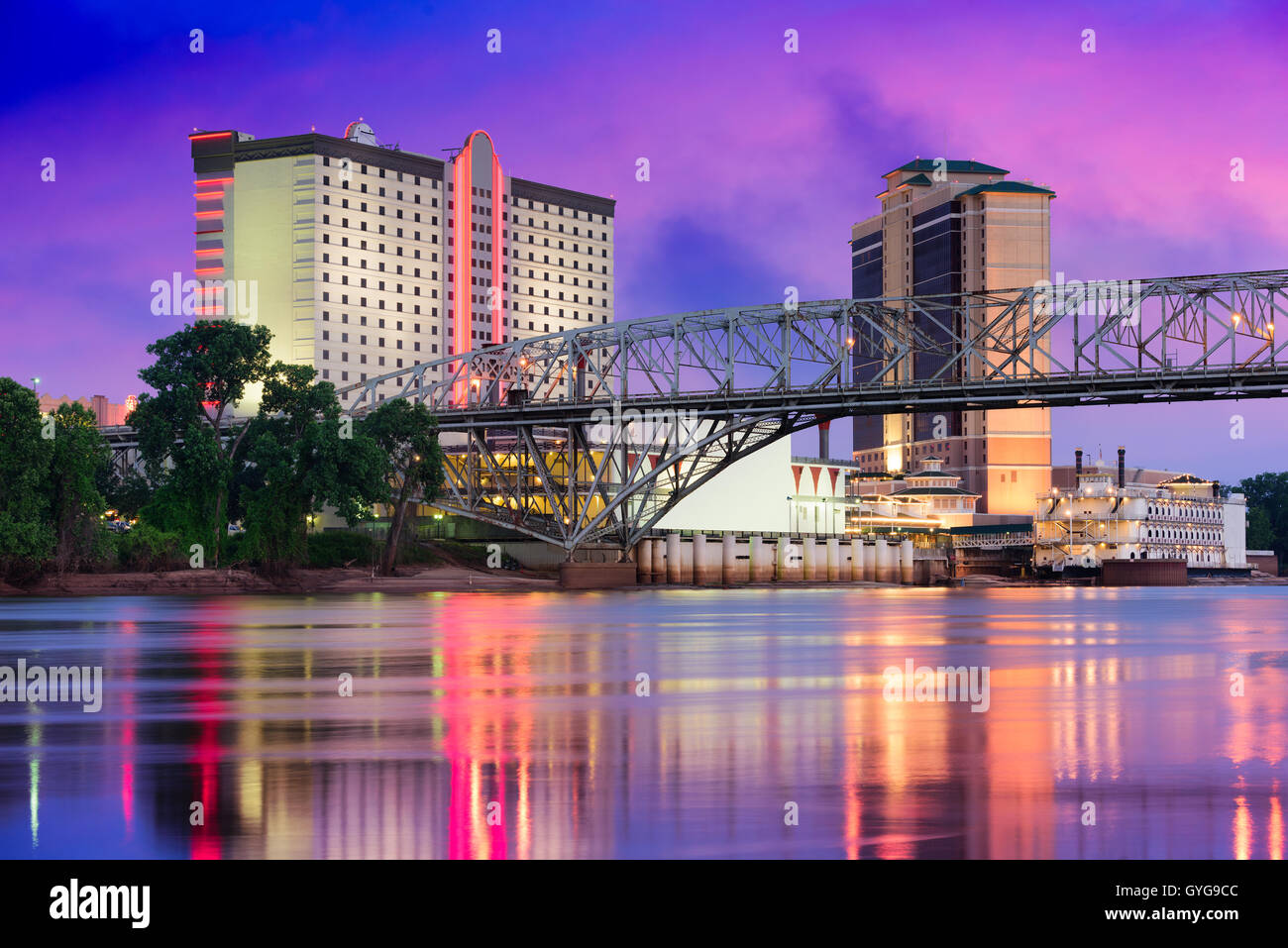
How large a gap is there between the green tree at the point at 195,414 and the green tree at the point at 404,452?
9159 mm

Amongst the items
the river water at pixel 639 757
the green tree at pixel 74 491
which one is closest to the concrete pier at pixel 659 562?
the green tree at pixel 74 491

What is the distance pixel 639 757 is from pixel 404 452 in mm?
85486

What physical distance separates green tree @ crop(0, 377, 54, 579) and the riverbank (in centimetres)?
357

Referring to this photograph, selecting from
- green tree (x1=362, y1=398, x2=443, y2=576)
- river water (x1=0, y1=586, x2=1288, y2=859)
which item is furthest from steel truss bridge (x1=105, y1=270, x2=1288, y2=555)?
river water (x1=0, y1=586, x2=1288, y2=859)

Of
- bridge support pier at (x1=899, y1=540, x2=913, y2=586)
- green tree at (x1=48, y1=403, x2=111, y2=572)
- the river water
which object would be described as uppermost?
green tree at (x1=48, y1=403, x2=111, y2=572)

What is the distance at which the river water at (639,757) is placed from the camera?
376 inches

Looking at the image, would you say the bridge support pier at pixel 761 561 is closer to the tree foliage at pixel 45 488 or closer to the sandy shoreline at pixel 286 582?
the sandy shoreline at pixel 286 582

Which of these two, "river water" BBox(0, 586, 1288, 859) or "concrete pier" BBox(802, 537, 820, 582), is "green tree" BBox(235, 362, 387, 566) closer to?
"river water" BBox(0, 586, 1288, 859)

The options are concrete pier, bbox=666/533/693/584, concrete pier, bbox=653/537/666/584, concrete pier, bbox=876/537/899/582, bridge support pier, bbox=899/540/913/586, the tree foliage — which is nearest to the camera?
the tree foliage

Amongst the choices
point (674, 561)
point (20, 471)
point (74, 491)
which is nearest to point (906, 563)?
point (674, 561)

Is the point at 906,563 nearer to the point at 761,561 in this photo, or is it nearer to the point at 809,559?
the point at 809,559

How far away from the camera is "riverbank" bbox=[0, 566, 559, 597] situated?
245 feet
